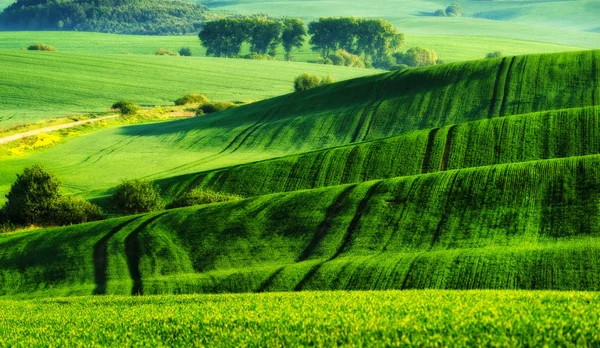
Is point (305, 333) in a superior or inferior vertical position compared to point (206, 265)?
superior

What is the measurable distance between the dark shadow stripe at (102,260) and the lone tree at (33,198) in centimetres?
1038

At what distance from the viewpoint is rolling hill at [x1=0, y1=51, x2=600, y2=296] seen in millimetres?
30172

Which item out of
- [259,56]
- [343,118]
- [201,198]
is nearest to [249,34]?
[259,56]

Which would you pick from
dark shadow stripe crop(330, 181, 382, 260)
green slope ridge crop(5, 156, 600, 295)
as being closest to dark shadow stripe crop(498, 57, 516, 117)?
green slope ridge crop(5, 156, 600, 295)

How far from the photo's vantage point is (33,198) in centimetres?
5134

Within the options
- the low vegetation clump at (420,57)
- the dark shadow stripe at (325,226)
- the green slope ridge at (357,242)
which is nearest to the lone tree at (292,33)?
the low vegetation clump at (420,57)

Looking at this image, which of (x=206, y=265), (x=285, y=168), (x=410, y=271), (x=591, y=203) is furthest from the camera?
(x=285, y=168)

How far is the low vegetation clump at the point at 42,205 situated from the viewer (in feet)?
166

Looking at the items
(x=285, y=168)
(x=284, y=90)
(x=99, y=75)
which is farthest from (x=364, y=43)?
(x=285, y=168)

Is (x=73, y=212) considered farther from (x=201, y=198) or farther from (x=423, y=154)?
(x=423, y=154)

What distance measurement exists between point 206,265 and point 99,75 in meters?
106

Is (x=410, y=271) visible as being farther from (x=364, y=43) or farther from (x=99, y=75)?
(x=364, y=43)

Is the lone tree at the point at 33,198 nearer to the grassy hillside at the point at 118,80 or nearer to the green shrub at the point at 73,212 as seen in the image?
the green shrub at the point at 73,212

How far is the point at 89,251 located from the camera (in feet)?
133
